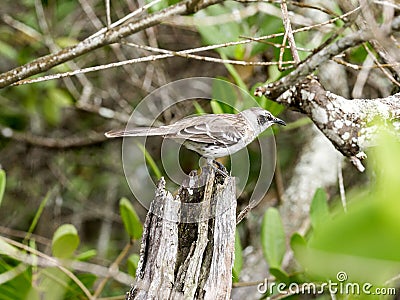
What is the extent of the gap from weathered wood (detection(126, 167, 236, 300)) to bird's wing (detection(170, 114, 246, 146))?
0.11 meters

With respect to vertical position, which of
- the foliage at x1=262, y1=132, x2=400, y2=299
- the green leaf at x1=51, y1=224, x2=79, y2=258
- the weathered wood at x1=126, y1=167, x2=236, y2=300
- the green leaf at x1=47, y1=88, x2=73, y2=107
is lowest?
the foliage at x1=262, y1=132, x2=400, y2=299

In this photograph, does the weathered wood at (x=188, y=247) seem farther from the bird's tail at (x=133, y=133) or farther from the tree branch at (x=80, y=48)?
the tree branch at (x=80, y=48)

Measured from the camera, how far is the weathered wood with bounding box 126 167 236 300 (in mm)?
1459

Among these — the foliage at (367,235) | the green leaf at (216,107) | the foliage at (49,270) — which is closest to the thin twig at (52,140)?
the foliage at (49,270)

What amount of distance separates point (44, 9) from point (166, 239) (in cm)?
245

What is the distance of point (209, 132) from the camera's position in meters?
1.54

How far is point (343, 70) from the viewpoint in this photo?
11.1 feet

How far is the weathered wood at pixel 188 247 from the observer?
1.46 m

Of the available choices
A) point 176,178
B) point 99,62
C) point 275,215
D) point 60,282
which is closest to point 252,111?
point 176,178

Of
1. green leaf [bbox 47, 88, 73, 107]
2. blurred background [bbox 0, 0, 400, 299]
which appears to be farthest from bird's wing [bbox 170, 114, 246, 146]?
green leaf [bbox 47, 88, 73, 107]

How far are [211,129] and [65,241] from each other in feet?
2.89

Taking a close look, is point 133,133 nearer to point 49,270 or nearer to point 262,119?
point 262,119

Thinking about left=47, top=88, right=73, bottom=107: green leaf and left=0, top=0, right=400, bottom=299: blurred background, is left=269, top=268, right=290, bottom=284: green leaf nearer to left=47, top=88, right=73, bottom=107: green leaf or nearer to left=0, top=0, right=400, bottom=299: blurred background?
left=0, top=0, right=400, bottom=299: blurred background

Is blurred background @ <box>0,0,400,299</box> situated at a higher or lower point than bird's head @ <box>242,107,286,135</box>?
higher
